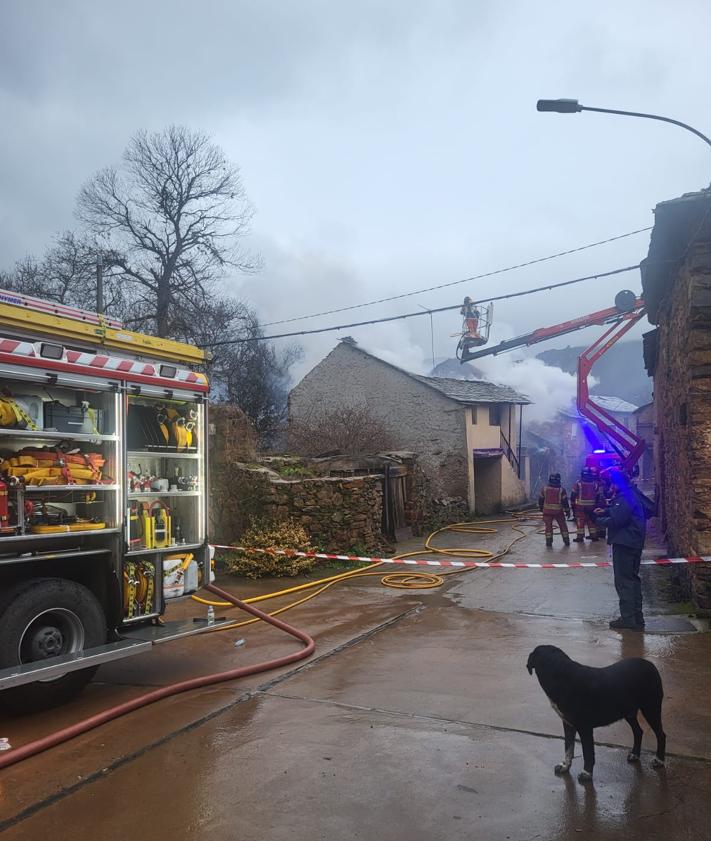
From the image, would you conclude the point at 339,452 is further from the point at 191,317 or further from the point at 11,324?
the point at 11,324

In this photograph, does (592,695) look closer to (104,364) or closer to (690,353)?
(104,364)

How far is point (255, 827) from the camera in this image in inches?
143

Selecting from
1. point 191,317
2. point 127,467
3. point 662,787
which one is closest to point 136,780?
point 127,467

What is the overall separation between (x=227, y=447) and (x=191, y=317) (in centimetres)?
1260

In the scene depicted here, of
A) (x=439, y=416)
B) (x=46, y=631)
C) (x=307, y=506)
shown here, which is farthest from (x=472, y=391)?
(x=46, y=631)

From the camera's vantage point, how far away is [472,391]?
26.7 m

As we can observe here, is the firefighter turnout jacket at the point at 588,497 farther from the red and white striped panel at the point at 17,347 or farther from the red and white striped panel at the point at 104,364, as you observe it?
the red and white striped panel at the point at 17,347

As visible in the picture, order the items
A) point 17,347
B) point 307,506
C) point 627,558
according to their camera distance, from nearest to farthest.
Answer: point 17,347, point 627,558, point 307,506

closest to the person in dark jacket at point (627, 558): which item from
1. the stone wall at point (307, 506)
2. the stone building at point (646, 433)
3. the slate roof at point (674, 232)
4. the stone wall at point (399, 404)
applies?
the slate roof at point (674, 232)

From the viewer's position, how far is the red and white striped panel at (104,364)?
5.18m

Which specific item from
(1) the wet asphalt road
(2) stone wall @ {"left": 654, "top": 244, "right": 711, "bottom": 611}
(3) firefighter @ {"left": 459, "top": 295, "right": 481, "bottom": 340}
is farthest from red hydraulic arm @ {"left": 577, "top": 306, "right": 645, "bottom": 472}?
(1) the wet asphalt road

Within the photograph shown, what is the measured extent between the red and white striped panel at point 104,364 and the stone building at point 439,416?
16590 millimetres

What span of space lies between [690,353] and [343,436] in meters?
12.7

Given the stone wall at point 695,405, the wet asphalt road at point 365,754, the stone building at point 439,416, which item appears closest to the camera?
the wet asphalt road at point 365,754
